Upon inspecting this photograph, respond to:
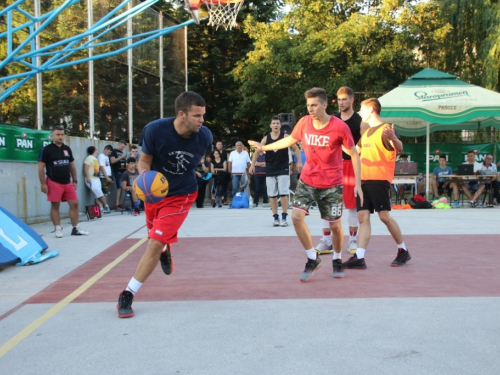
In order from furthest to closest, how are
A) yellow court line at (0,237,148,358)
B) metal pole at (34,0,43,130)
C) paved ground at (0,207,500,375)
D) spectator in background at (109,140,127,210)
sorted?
spectator in background at (109,140,127,210) → metal pole at (34,0,43,130) → yellow court line at (0,237,148,358) → paved ground at (0,207,500,375)

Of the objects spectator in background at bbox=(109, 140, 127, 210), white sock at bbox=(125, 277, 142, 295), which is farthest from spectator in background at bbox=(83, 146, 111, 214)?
white sock at bbox=(125, 277, 142, 295)

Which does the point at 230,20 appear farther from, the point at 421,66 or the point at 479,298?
the point at 421,66

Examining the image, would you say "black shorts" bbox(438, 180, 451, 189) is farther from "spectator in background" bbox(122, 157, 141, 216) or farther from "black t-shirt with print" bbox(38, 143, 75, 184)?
"black t-shirt with print" bbox(38, 143, 75, 184)

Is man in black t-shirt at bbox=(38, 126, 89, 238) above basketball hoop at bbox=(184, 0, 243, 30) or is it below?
below

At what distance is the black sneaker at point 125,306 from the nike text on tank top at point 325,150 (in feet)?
8.00

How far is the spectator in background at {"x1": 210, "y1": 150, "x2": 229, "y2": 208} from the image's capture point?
19489 mm

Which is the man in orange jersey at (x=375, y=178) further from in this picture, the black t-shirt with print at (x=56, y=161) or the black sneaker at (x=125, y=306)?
the black t-shirt with print at (x=56, y=161)

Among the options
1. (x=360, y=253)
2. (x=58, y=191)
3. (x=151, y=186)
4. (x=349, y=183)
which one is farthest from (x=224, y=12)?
(x=151, y=186)

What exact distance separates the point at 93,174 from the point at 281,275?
11.0m

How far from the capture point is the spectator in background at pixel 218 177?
19489 millimetres

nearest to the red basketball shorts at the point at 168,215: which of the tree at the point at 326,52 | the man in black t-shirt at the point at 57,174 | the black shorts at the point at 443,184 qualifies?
the man in black t-shirt at the point at 57,174

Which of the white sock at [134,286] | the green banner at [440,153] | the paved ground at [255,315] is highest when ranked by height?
the green banner at [440,153]

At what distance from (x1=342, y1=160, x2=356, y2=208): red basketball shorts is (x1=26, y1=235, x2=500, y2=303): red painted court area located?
0.75 m

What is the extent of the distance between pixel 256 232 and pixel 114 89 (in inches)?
409
